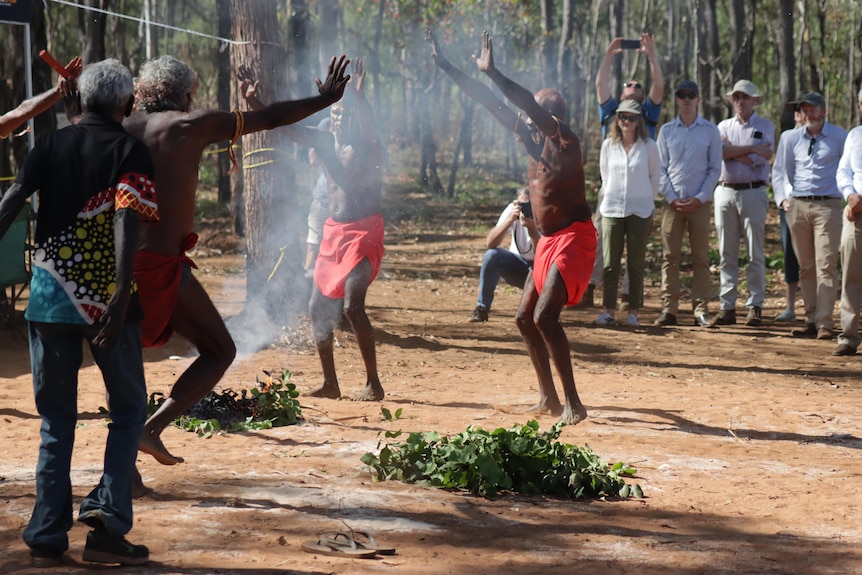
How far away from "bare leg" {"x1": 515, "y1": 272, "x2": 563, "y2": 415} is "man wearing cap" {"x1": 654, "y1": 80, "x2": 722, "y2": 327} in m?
4.22

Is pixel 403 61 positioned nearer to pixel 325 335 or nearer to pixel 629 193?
pixel 629 193

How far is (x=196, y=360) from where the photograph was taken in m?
4.89

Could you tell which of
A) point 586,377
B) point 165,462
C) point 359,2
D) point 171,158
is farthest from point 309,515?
point 359,2

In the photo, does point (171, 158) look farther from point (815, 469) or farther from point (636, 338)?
point (636, 338)

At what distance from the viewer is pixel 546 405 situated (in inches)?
280

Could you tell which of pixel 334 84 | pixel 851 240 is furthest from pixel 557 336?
pixel 851 240

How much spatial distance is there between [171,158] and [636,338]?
22.0 ft

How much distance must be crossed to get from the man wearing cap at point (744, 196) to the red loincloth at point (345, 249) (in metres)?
4.93

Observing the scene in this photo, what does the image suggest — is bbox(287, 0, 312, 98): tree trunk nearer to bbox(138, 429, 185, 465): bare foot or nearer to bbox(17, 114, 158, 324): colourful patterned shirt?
bbox(138, 429, 185, 465): bare foot

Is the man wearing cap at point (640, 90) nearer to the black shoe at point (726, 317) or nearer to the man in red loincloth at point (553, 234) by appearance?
the black shoe at point (726, 317)

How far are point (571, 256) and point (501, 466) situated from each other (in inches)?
80.0

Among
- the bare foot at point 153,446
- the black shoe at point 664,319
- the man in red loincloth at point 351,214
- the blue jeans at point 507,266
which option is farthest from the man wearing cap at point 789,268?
the bare foot at point 153,446

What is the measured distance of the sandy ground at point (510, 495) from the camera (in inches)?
165

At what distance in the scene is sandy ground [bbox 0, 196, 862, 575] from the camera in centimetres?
418
